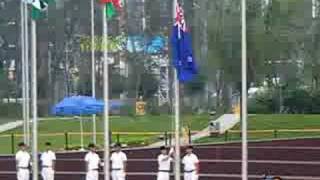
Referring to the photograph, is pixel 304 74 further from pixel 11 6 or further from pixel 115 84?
pixel 11 6

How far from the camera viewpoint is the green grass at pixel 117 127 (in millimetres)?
36406

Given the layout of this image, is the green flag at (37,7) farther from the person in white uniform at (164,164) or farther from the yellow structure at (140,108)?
the yellow structure at (140,108)

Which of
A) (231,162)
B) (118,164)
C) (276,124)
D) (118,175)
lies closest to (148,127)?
(276,124)

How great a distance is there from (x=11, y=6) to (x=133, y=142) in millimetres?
16177

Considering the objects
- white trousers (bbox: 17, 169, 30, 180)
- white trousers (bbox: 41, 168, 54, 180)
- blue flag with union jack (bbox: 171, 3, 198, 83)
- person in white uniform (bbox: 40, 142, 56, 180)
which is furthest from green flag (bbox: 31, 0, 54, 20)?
white trousers (bbox: 41, 168, 54, 180)

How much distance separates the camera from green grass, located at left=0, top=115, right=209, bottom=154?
36406 millimetres

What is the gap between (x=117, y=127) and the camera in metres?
40.8

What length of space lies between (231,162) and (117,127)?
15.1 meters

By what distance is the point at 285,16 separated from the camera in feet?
123

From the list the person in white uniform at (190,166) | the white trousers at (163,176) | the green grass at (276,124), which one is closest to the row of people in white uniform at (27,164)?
the white trousers at (163,176)

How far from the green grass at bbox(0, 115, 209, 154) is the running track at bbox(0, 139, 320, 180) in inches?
207

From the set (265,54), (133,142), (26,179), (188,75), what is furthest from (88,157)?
(265,54)

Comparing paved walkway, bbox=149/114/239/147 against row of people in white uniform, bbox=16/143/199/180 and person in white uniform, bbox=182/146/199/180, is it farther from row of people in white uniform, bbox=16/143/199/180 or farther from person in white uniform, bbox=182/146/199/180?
person in white uniform, bbox=182/146/199/180

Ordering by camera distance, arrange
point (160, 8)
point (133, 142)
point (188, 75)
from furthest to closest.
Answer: point (160, 8)
point (133, 142)
point (188, 75)
